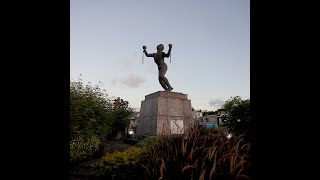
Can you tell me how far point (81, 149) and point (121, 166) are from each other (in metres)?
4.28

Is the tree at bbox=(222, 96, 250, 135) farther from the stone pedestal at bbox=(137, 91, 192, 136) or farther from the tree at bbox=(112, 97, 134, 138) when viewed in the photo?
the tree at bbox=(112, 97, 134, 138)

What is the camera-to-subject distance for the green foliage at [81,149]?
669 cm

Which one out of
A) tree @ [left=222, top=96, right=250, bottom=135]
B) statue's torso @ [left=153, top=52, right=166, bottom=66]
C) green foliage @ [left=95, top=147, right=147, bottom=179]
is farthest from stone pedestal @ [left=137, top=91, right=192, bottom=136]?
green foliage @ [left=95, top=147, right=147, bottom=179]

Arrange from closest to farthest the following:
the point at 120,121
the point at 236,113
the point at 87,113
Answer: the point at 87,113 → the point at 236,113 → the point at 120,121

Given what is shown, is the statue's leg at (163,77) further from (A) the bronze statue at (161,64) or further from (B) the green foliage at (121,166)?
(B) the green foliage at (121,166)

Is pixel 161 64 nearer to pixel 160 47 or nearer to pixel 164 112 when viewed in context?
pixel 160 47

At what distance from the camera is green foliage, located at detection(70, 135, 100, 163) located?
21.9ft

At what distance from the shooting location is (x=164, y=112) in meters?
10.3

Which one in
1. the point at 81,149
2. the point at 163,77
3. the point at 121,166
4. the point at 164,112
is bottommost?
the point at 81,149

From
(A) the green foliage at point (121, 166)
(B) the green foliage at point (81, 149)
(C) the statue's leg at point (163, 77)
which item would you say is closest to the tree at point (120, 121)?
(C) the statue's leg at point (163, 77)

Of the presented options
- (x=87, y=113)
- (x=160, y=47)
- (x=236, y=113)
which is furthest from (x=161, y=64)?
(x=236, y=113)

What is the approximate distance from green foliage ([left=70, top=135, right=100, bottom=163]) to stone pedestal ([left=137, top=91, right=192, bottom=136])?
9.11ft
